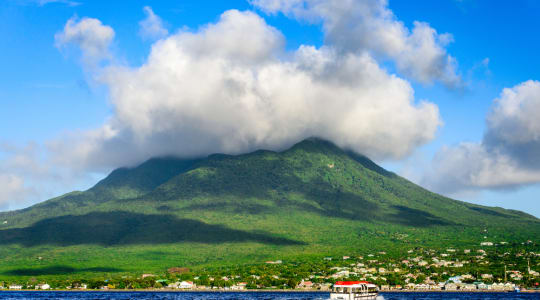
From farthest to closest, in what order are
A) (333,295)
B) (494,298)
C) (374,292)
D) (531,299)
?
(494,298) < (531,299) < (374,292) < (333,295)

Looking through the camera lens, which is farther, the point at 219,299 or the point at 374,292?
the point at 219,299

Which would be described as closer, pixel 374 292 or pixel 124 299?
pixel 374 292

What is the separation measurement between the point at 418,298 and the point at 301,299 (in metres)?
34.9

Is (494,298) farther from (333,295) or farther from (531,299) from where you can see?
(333,295)

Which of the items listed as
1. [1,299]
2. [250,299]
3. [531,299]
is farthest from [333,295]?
[1,299]

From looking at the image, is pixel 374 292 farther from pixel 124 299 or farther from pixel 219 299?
pixel 124 299

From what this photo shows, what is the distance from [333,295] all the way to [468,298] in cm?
6093

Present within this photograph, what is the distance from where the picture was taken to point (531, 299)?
175500mm

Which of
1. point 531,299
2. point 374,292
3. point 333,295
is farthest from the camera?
point 531,299

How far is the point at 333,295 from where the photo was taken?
143 meters

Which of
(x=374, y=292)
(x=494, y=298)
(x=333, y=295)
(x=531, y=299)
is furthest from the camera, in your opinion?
(x=494, y=298)

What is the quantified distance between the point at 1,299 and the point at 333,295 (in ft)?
327

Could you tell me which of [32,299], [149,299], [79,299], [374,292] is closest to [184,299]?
[149,299]

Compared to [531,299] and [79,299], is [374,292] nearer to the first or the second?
[531,299]
